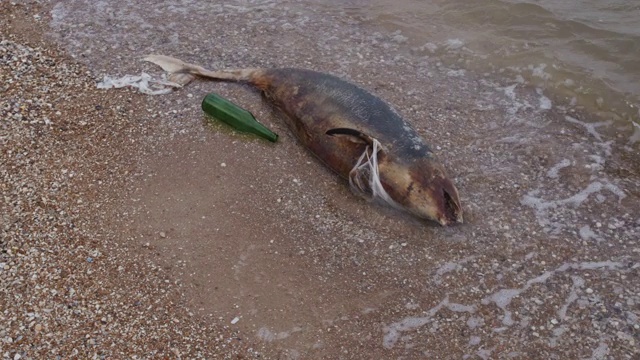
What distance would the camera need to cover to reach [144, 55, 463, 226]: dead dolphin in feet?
17.3

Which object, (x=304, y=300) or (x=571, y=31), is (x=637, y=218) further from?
(x=571, y=31)

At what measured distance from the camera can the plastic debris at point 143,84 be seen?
22.6 ft

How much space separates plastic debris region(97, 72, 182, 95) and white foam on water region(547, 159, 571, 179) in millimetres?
4160

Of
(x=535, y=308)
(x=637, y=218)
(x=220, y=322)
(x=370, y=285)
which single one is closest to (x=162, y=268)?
(x=220, y=322)

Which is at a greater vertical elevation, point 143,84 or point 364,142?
point 364,142

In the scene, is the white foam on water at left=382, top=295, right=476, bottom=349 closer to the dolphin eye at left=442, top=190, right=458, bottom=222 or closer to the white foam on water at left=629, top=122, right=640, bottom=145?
the dolphin eye at left=442, top=190, right=458, bottom=222

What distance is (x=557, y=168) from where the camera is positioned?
6.11 metres

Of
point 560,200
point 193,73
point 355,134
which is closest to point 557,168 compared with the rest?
point 560,200

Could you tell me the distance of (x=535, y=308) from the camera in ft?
15.5

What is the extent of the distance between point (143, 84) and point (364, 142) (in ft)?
9.60

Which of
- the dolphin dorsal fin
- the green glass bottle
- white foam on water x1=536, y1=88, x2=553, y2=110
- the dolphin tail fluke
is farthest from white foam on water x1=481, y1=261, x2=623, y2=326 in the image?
the dolphin tail fluke

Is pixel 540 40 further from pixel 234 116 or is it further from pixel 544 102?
pixel 234 116

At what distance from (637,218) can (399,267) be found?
236cm

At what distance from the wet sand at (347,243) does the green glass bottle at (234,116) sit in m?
0.13
